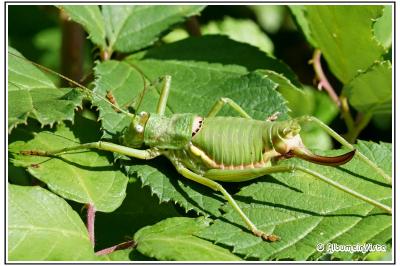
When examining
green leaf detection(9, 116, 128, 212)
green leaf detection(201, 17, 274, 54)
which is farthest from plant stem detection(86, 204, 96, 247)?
green leaf detection(201, 17, 274, 54)

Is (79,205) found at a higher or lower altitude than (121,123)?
lower

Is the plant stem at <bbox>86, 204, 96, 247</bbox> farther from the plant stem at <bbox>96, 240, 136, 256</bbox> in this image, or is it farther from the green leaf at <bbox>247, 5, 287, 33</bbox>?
the green leaf at <bbox>247, 5, 287, 33</bbox>

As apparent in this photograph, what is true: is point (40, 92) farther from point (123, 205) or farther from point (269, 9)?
point (269, 9)

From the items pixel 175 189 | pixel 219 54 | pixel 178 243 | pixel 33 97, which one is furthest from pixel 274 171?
pixel 33 97

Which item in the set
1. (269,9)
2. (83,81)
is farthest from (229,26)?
(83,81)

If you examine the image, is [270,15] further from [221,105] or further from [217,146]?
[217,146]

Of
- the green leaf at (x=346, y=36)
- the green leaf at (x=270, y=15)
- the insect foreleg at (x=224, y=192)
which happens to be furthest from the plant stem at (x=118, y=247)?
the green leaf at (x=270, y=15)
